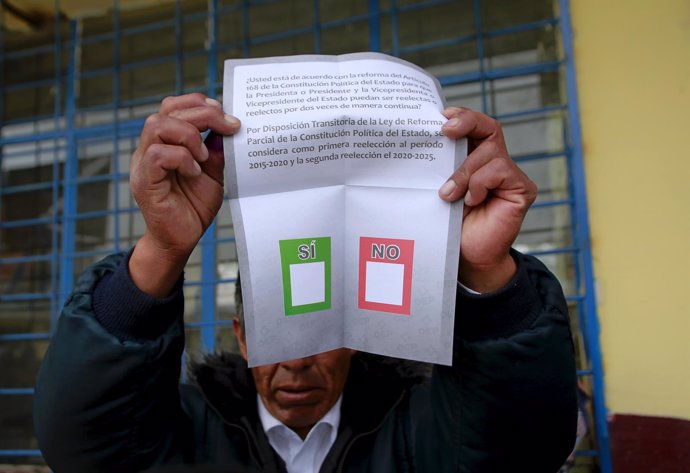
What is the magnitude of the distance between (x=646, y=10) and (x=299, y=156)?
5.70ft

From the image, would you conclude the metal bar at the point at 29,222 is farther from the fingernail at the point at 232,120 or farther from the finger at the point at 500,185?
the finger at the point at 500,185

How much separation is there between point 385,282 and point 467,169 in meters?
0.23

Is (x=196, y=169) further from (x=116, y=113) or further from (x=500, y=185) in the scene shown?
(x=116, y=113)

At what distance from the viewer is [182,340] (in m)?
1.04

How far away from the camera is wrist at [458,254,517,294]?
94 centimetres

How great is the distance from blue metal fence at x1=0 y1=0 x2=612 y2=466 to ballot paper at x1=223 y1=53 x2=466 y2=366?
1273 millimetres

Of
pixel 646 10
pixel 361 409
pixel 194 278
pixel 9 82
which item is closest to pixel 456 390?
pixel 361 409

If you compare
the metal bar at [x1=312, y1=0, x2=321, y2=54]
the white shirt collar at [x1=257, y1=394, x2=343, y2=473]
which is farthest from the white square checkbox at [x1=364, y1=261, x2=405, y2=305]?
the metal bar at [x1=312, y1=0, x2=321, y2=54]

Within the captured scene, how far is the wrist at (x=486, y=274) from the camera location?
3.10 feet

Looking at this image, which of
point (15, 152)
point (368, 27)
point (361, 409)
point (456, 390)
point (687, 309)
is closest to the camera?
point (456, 390)

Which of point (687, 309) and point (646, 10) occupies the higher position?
point (646, 10)

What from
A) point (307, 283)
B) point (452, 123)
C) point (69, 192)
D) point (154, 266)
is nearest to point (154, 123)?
point (154, 266)

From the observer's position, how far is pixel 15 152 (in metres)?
3.22

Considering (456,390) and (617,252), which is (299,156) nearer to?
(456,390)
